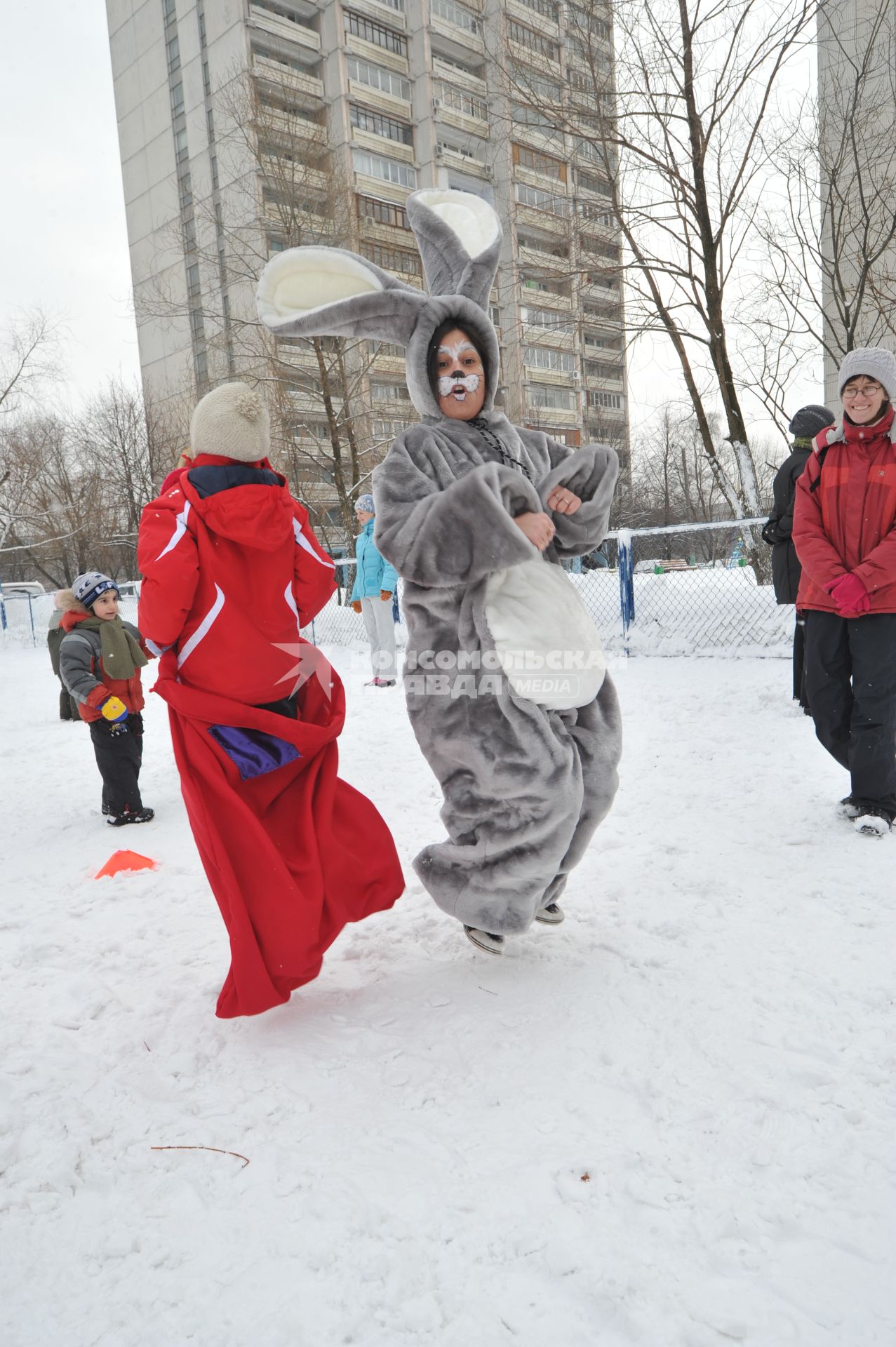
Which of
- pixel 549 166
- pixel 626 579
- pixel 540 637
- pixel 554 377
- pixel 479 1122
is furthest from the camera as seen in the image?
pixel 554 377

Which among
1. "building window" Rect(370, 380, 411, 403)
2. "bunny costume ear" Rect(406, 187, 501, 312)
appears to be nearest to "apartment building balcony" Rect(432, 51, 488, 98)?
"building window" Rect(370, 380, 411, 403)

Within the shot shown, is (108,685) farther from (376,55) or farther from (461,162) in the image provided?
(461,162)

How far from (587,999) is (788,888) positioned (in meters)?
1.15

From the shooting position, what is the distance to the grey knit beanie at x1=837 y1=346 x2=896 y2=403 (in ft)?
11.2

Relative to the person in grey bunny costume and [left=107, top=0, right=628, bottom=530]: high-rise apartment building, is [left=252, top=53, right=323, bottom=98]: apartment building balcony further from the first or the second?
the person in grey bunny costume

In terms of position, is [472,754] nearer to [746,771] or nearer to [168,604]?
[168,604]

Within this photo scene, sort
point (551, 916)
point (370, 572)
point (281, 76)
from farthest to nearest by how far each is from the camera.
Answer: point (281, 76) < point (370, 572) < point (551, 916)

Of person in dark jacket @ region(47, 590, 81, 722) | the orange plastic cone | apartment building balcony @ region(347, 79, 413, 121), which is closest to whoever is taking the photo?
the orange plastic cone

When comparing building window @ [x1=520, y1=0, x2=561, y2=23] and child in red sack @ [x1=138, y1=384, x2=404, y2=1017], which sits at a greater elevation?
building window @ [x1=520, y1=0, x2=561, y2=23]

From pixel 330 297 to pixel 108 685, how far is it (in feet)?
10.7

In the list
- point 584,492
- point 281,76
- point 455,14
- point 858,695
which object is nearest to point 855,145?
point 858,695

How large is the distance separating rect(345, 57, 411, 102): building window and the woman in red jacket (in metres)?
41.5

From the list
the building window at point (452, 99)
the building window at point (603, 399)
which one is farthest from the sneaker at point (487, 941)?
the building window at point (452, 99)

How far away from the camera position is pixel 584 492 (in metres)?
2.70
